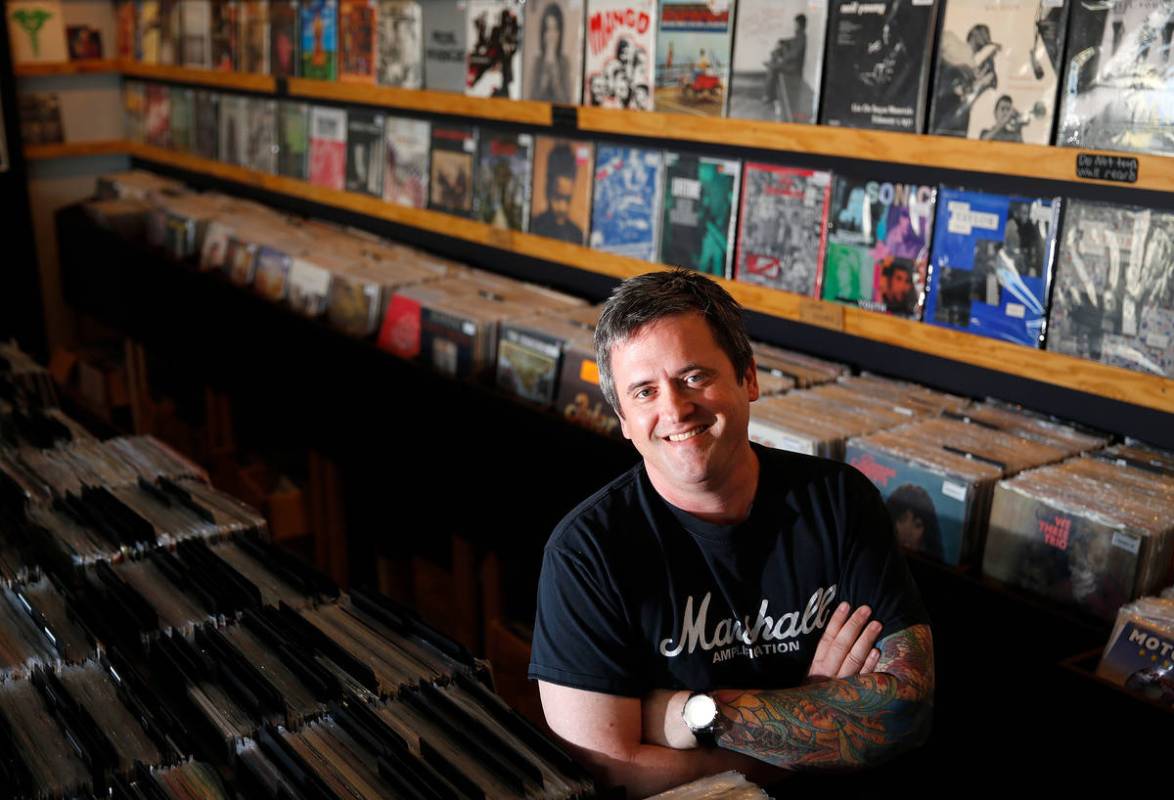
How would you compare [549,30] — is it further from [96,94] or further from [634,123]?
[96,94]

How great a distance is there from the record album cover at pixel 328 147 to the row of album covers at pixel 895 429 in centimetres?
69

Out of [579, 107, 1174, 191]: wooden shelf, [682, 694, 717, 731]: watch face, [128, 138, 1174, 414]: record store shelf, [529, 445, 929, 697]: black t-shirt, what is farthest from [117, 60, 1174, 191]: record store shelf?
[682, 694, 717, 731]: watch face

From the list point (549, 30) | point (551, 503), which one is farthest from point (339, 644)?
point (549, 30)

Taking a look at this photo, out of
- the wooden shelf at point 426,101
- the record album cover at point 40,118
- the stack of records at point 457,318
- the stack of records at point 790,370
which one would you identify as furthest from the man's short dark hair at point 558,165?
the record album cover at point 40,118

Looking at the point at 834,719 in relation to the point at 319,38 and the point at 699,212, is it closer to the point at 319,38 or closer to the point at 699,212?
the point at 699,212

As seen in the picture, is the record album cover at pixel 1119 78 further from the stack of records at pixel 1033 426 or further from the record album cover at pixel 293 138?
the record album cover at pixel 293 138

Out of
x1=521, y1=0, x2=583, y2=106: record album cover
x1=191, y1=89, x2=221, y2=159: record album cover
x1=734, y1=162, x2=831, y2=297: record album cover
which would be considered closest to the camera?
x1=734, y1=162, x2=831, y2=297: record album cover

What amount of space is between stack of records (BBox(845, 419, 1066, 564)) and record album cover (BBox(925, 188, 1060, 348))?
0.92ft

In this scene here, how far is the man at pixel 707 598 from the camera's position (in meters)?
1.72

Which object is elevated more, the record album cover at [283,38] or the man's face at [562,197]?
the record album cover at [283,38]

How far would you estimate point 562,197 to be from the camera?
12.6 feet

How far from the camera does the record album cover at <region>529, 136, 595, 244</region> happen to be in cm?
374

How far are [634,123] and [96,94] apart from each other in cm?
489

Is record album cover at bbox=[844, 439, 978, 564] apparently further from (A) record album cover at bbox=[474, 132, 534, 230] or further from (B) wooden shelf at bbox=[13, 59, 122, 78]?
(B) wooden shelf at bbox=[13, 59, 122, 78]
